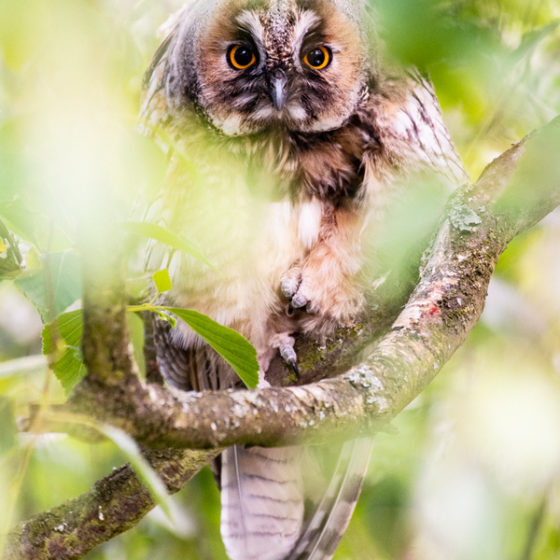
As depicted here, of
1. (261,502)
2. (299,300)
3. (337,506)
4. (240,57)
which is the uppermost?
(240,57)

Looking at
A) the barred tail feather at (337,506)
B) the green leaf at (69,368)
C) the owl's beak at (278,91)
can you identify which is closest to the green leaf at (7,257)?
the green leaf at (69,368)

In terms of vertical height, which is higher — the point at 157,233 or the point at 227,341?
the point at 157,233

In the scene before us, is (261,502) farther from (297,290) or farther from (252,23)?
(252,23)

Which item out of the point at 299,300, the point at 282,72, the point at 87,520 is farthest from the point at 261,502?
the point at 282,72

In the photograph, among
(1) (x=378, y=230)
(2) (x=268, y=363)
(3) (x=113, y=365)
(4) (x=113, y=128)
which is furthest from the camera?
(2) (x=268, y=363)

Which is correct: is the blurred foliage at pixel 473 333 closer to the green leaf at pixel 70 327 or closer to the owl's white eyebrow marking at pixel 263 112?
the green leaf at pixel 70 327

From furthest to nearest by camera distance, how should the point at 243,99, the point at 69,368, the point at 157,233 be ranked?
the point at 243,99, the point at 69,368, the point at 157,233

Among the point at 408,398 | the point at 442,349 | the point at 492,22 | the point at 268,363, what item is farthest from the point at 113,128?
the point at 268,363

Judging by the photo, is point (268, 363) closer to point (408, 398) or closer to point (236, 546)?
point (236, 546)
